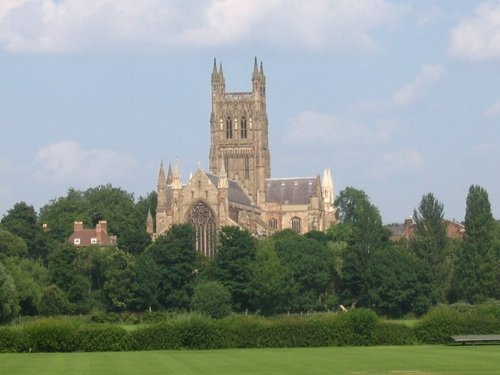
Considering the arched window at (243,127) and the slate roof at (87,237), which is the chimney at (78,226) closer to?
the slate roof at (87,237)

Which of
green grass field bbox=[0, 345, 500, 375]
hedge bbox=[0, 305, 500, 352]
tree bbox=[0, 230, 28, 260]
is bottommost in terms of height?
green grass field bbox=[0, 345, 500, 375]

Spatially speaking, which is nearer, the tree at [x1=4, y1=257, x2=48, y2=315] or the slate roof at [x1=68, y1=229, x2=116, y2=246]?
the tree at [x1=4, y1=257, x2=48, y2=315]

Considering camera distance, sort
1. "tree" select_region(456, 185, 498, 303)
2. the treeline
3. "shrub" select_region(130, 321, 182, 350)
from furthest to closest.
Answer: the treeline
"tree" select_region(456, 185, 498, 303)
"shrub" select_region(130, 321, 182, 350)

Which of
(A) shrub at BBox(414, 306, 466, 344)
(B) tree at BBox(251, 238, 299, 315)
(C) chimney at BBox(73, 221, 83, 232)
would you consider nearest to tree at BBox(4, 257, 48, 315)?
(B) tree at BBox(251, 238, 299, 315)

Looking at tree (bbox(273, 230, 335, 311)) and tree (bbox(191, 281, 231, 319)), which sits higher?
tree (bbox(273, 230, 335, 311))

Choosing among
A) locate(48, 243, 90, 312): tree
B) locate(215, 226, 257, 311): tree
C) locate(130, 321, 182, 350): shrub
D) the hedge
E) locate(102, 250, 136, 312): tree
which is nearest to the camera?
the hedge

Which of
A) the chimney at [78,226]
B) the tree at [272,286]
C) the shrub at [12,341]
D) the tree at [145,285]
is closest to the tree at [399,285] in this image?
the tree at [272,286]

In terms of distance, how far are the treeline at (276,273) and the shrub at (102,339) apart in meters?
29.3

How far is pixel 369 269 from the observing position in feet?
343

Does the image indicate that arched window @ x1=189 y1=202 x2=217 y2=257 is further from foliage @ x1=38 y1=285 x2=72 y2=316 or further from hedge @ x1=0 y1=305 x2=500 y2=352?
hedge @ x1=0 y1=305 x2=500 y2=352

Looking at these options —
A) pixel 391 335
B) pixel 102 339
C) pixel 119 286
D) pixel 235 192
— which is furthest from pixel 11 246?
pixel 391 335

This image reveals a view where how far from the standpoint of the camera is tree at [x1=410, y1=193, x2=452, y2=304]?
337ft

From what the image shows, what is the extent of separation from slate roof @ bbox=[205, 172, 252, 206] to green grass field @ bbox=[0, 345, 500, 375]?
7441cm

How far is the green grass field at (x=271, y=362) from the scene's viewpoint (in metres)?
45.1
